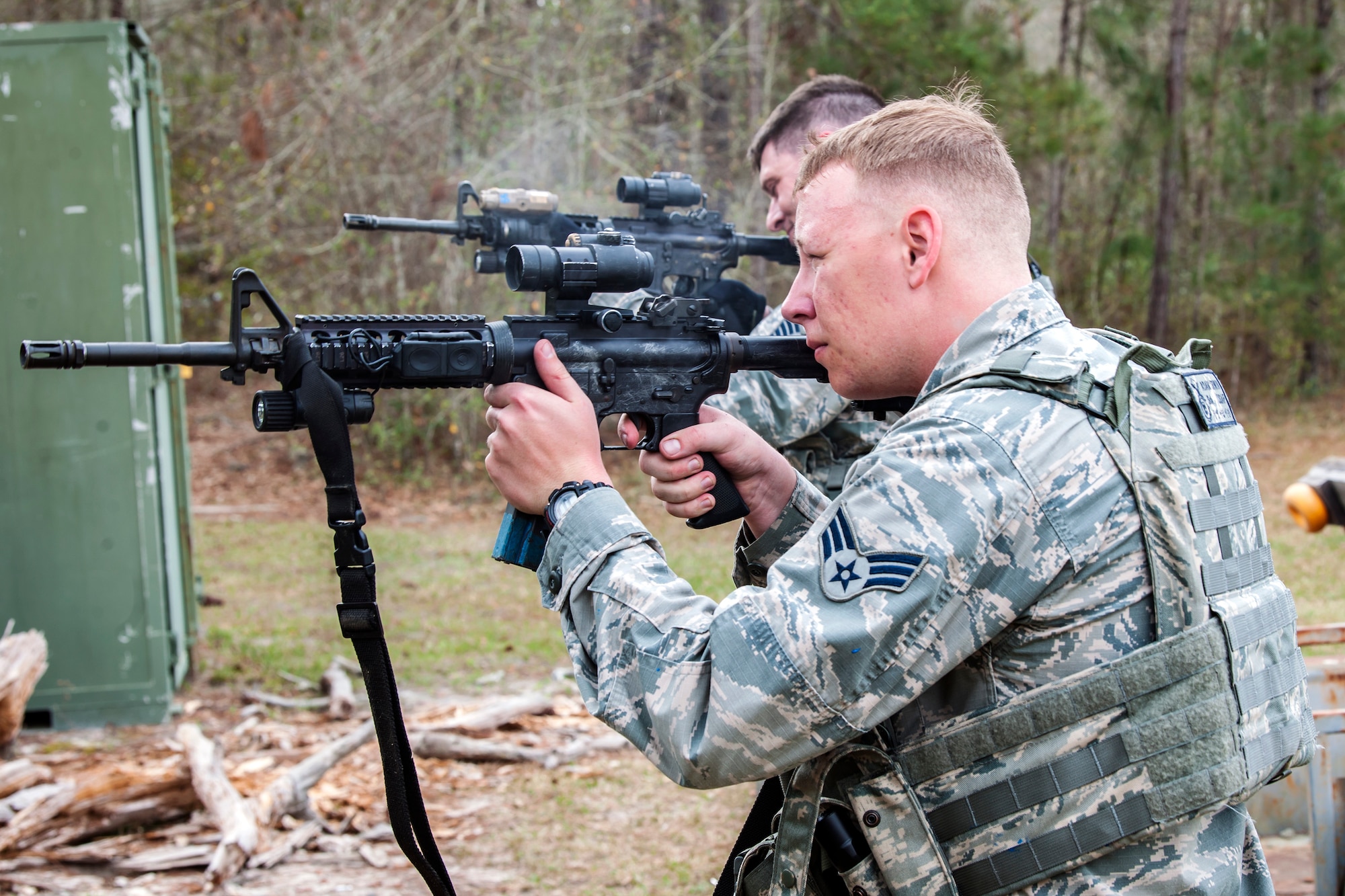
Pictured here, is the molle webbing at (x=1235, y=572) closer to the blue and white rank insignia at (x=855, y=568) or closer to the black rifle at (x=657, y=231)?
the blue and white rank insignia at (x=855, y=568)

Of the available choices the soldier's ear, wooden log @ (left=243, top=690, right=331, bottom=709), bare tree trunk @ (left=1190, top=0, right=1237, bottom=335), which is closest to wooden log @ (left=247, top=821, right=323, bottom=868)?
wooden log @ (left=243, top=690, right=331, bottom=709)

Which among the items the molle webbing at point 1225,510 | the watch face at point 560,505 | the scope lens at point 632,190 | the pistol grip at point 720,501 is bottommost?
the pistol grip at point 720,501

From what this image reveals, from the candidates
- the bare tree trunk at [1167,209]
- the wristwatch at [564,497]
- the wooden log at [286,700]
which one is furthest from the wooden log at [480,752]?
the bare tree trunk at [1167,209]

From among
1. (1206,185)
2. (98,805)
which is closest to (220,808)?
(98,805)

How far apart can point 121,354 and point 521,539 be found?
886 mm

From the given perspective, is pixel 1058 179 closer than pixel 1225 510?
No

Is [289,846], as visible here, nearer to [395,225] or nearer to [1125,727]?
[395,225]

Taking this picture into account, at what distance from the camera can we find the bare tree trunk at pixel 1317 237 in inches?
664

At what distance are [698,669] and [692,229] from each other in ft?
11.8

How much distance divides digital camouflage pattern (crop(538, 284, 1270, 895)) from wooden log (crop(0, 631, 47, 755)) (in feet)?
14.9

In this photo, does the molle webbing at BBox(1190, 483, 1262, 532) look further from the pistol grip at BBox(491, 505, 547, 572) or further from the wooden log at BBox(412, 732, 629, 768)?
the wooden log at BBox(412, 732, 629, 768)

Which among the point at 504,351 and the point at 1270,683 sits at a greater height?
the point at 504,351

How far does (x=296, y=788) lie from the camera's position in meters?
4.94

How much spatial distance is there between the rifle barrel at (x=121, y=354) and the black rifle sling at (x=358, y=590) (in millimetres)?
146
